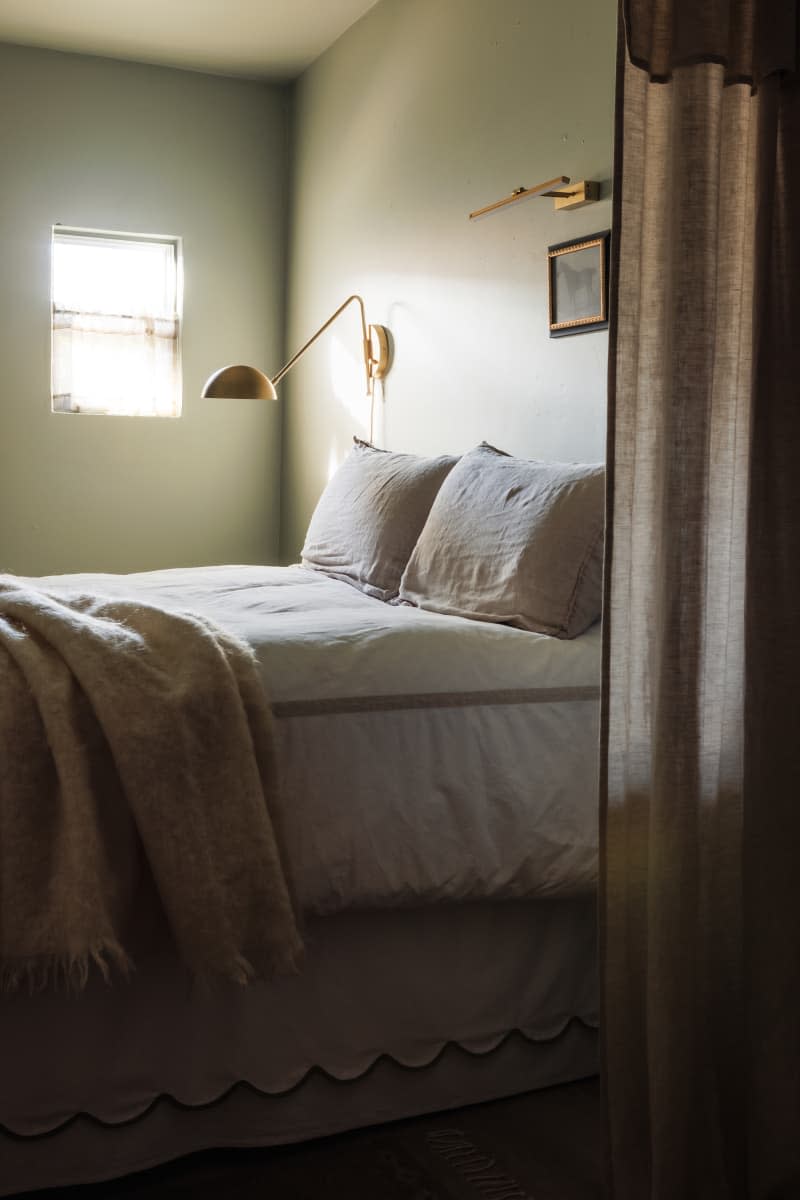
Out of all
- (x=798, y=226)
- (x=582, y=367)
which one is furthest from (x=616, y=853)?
(x=582, y=367)

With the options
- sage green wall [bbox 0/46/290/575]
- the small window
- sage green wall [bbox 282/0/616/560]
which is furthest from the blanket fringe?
the small window

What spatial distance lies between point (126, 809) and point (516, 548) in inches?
41.1

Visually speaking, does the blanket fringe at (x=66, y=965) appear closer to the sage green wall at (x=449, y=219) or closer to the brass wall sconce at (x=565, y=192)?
the sage green wall at (x=449, y=219)

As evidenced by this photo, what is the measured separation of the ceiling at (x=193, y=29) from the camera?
14.5 feet

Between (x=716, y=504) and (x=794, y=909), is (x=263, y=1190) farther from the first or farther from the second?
(x=716, y=504)

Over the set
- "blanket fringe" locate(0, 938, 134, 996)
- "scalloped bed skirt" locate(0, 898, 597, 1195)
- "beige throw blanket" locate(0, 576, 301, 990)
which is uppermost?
"beige throw blanket" locate(0, 576, 301, 990)

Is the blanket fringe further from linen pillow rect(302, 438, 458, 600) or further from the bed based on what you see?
linen pillow rect(302, 438, 458, 600)

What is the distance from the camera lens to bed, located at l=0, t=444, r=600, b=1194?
177 cm

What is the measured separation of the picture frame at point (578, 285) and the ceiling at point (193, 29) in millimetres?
1866

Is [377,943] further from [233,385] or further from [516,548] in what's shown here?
[233,385]

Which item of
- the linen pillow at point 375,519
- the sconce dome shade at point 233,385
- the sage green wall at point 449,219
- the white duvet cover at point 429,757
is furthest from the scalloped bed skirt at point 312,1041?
the sconce dome shade at point 233,385

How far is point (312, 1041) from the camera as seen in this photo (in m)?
1.92

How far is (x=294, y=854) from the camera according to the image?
1.81 metres

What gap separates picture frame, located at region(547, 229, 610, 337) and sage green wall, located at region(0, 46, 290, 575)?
240 cm
